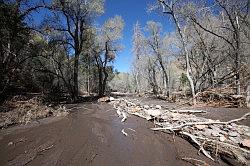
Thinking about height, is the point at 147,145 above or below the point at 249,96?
below

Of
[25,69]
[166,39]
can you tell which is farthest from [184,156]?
[166,39]

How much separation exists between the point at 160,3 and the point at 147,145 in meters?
15.1

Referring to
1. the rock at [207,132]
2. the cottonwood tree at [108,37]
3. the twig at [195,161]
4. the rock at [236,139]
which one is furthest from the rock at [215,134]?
the cottonwood tree at [108,37]

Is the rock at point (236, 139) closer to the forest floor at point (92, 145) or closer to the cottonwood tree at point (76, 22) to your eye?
the forest floor at point (92, 145)

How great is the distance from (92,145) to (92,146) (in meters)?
0.11

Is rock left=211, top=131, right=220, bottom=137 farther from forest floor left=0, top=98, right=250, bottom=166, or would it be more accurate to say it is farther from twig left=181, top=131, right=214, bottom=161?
forest floor left=0, top=98, right=250, bottom=166

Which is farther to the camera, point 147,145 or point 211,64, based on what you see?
point 211,64

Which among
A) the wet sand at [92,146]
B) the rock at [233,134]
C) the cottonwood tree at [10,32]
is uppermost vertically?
the cottonwood tree at [10,32]

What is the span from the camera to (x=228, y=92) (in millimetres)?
17391

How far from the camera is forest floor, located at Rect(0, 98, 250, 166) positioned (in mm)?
6906

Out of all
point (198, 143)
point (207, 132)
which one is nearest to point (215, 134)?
point (207, 132)

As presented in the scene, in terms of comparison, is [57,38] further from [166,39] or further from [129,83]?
[129,83]

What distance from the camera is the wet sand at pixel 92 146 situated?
270 inches

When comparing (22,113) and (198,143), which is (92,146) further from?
(22,113)
